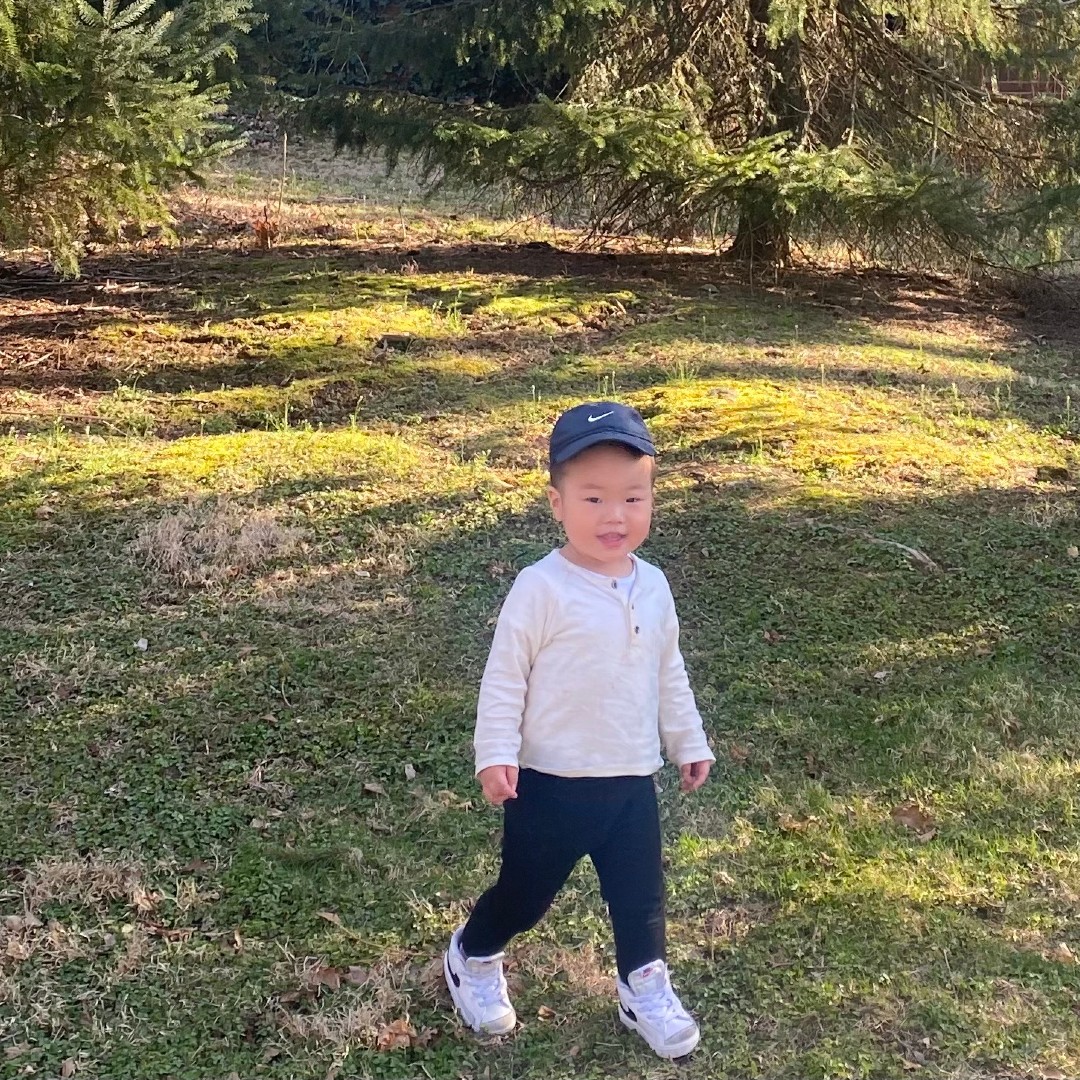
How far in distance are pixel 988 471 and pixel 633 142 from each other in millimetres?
3911

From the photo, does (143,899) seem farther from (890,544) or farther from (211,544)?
(890,544)

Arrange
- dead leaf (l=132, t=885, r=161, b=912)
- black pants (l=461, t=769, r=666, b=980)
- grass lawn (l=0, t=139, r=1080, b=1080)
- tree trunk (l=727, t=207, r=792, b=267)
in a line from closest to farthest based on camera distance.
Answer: black pants (l=461, t=769, r=666, b=980) < grass lawn (l=0, t=139, r=1080, b=1080) < dead leaf (l=132, t=885, r=161, b=912) < tree trunk (l=727, t=207, r=792, b=267)

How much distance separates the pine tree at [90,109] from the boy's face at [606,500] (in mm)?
4460

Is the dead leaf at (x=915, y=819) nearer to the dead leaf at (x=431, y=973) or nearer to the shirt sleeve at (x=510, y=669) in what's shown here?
the dead leaf at (x=431, y=973)

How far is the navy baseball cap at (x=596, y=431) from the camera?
2.22 meters

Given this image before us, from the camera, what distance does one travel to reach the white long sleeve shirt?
2.28 m

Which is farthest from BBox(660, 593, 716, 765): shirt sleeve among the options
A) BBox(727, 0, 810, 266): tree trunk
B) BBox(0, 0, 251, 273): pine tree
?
BBox(727, 0, 810, 266): tree trunk

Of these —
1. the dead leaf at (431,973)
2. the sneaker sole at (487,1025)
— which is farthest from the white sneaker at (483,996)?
the dead leaf at (431,973)

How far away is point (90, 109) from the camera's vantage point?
5.68 m

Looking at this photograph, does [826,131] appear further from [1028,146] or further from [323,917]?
[323,917]

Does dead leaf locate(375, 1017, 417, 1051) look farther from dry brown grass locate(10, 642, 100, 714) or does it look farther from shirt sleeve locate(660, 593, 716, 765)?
dry brown grass locate(10, 642, 100, 714)

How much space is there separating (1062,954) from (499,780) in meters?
1.67

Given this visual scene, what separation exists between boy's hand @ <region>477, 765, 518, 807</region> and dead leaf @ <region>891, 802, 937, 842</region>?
1.66 metres

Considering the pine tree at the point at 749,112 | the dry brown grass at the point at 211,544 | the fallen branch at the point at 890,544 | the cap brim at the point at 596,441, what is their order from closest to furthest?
the cap brim at the point at 596,441, the dry brown grass at the point at 211,544, the fallen branch at the point at 890,544, the pine tree at the point at 749,112
